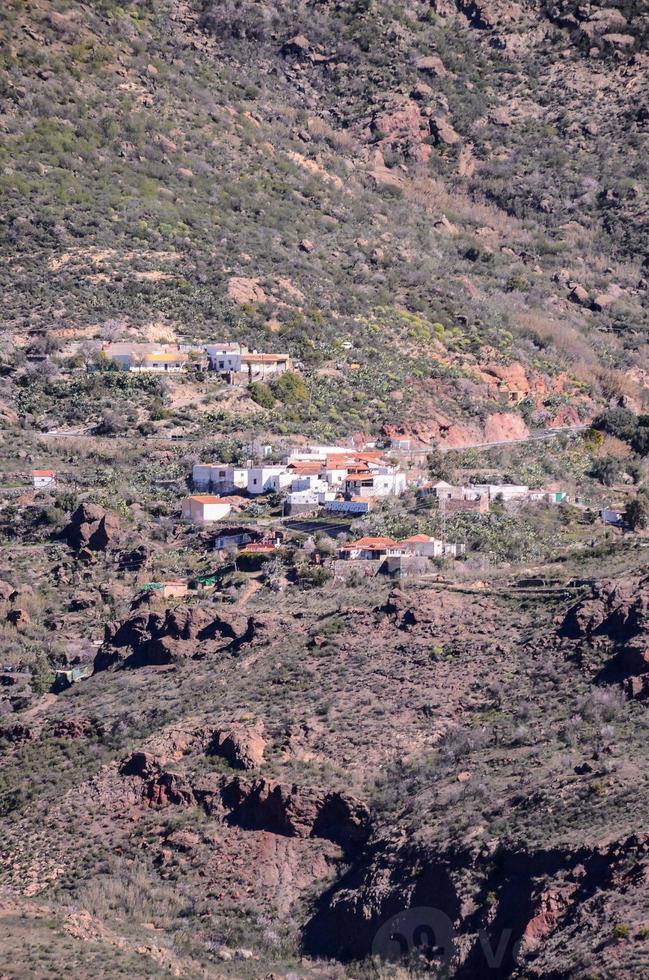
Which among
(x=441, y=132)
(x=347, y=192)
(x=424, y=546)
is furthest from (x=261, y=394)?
(x=441, y=132)

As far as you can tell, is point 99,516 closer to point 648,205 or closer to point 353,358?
point 353,358

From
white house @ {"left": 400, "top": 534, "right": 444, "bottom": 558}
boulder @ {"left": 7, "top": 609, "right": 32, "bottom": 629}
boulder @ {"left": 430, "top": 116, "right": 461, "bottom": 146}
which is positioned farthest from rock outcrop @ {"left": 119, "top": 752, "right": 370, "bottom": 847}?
boulder @ {"left": 430, "top": 116, "right": 461, "bottom": 146}

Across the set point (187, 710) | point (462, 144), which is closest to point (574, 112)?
point (462, 144)

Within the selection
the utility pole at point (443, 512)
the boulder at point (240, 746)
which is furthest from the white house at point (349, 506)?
the boulder at point (240, 746)

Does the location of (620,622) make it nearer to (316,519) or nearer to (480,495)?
(316,519)

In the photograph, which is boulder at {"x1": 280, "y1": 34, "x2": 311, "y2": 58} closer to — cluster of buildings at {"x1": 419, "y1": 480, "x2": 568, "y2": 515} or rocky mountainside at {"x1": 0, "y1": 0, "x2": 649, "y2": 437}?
rocky mountainside at {"x1": 0, "y1": 0, "x2": 649, "y2": 437}

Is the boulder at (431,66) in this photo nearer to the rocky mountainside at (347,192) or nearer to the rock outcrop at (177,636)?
the rocky mountainside at (347,192)
